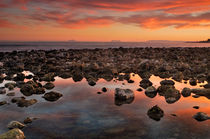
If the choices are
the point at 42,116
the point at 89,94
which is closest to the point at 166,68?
the point at 89,94

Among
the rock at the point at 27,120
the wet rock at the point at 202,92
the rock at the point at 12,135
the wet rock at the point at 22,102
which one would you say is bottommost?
the rock at the point at 27,120

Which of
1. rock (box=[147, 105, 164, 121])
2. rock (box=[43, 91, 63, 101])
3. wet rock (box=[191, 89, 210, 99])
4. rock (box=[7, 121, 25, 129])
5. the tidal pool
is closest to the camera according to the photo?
the tidal pool

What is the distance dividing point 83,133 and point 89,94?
4561 mm

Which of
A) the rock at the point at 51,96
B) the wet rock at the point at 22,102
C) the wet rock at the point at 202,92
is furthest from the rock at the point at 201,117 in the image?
the wet rock at the point at 22,102

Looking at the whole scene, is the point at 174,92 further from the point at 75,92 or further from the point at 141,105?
the point at 75,92

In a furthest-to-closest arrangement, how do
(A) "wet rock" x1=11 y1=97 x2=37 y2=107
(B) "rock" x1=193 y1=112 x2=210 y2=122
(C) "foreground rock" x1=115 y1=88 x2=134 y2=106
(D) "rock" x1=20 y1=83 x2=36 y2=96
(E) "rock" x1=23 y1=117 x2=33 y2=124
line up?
(D) "rock" x1=20 y1=83 x2=36 y2=96
(C) "foreground rock" x1=115 y1=88 x2=134 y2=106
(A) "wet rock" x1=11 y1=97 x2=37 y2=107
(B) "rock" x1=193 y1=112 x2=210 y2=122
(E) "rock" x1=23 y1=117 x2=33 y2=124

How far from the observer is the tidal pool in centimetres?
585

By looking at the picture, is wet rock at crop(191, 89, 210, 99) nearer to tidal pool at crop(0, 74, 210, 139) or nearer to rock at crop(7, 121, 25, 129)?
tidal pool at crop(0, 74, 210, 139)

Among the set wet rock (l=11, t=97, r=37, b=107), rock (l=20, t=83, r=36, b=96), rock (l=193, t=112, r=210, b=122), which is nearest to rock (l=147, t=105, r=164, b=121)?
rock (l=193, t=112, r=210, b=122)

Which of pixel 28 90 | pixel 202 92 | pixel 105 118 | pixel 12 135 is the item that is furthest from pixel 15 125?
pixel 202 92

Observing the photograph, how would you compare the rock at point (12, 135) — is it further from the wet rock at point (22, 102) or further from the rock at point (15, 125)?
the wet rock at point (22, 102)

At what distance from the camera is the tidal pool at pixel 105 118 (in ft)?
19.2

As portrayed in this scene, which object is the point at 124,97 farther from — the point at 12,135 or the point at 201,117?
the point at 12,135

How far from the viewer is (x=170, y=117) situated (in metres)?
7.12
